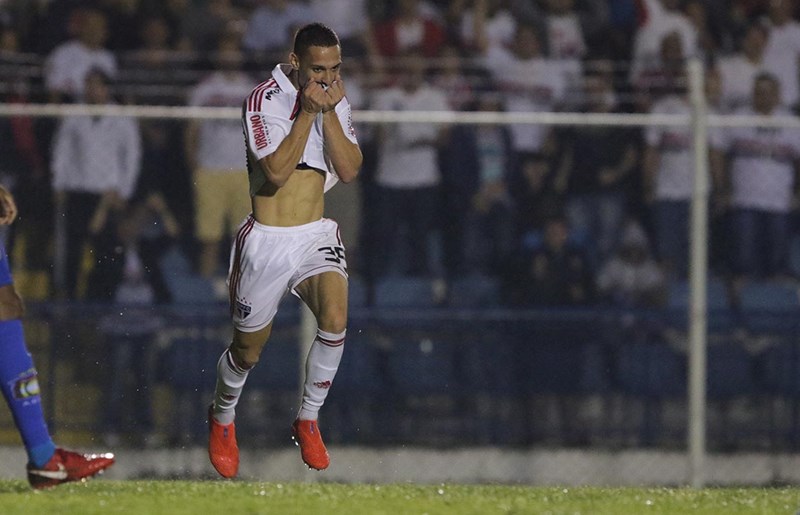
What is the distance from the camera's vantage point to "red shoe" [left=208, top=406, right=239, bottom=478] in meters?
8.30

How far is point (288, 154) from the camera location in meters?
7.40

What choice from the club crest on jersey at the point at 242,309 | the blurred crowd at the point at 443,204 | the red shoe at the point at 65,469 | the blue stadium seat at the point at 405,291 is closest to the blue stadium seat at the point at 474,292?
the blurred crowd at the point at 443,204

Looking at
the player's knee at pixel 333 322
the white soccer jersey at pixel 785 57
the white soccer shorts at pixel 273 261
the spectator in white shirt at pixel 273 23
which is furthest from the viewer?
the spectator in white shirt at pixel 273 23

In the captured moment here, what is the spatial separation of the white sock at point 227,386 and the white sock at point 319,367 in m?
0.35

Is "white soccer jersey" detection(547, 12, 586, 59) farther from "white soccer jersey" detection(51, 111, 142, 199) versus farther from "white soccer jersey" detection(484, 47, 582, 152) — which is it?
"white soccer jersey" detection(51, 111, 142, 199)

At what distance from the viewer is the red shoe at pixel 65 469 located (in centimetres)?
723

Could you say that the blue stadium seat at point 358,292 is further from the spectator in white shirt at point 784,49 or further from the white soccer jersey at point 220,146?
the spectator in white shirt at point 784,49

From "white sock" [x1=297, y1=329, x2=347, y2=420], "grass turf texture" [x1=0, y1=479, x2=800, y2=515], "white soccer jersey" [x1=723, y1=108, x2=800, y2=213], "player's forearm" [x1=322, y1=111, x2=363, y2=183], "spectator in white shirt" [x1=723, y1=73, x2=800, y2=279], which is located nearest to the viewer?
"grass turf texture" [x1=0, y1=479, x2=800, y2=515]

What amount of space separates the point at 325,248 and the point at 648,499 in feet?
6.69

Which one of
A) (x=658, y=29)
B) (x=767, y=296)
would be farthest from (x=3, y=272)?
(x=658, y=29)

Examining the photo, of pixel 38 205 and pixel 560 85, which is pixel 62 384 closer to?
pixel 38 205

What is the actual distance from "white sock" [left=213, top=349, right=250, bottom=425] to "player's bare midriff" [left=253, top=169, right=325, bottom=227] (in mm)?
829

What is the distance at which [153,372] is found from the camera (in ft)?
34.5

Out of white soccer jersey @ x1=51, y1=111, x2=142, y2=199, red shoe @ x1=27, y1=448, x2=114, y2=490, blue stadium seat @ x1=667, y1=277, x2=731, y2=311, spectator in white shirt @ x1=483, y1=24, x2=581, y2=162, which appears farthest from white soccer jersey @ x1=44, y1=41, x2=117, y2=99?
red shoe @ x1=27, y1=448, x2=114, y2=490
